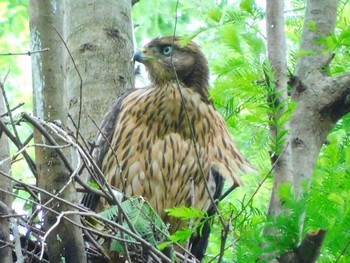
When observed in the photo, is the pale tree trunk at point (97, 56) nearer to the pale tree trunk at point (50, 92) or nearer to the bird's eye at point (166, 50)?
the bird's eye at point (166, 50)

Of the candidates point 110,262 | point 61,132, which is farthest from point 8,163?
point 110,262

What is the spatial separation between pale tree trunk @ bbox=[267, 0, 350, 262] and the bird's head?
1.16 m

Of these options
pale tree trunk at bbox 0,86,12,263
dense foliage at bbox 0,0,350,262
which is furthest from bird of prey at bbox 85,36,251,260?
pale tree trunk at bbox 0,86,12,263

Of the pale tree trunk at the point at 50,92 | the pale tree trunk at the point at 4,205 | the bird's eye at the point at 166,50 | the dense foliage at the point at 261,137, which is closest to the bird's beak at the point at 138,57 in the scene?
the bird's eye at the point at 166,50

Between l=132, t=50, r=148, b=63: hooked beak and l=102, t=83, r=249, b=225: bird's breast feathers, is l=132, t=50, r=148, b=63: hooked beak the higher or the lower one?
the higher one

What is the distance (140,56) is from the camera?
5.12m

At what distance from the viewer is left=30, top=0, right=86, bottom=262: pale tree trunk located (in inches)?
139

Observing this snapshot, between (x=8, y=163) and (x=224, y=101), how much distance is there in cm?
103

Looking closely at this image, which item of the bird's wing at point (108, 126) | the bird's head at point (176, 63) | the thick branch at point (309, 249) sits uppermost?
the bird's head at point (176, 63)

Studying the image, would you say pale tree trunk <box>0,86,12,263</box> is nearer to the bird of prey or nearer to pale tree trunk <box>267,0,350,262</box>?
the bird of prey

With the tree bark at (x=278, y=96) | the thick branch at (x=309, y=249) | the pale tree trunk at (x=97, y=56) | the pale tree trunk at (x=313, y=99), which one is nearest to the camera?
the thick branch at (x=309, y=249)

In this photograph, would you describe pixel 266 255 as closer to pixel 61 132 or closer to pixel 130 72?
pixel 61 132

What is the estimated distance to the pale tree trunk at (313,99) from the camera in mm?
3846

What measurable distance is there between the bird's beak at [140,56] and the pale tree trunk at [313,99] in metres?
1.18
